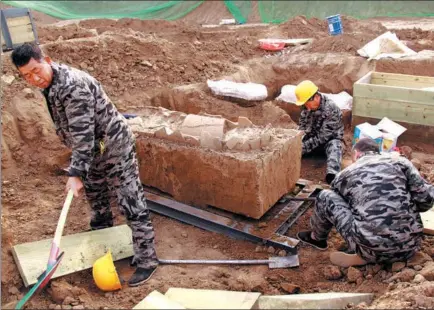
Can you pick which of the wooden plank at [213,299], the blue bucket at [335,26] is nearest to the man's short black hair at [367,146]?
the wooden plank at [213,299]


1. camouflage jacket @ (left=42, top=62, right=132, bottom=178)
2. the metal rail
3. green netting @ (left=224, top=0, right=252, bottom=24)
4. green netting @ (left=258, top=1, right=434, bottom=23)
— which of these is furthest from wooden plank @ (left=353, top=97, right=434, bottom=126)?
green netting @ (left=224, top=0, right=252, bottom=24)

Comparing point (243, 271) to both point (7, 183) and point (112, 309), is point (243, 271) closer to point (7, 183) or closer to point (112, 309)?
point (112, 309)

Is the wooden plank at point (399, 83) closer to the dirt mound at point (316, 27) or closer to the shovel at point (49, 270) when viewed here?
the dirt mound at point (316, 27)

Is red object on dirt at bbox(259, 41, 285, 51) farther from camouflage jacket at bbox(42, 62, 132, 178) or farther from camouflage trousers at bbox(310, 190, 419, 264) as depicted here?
camouflage jacket at bbox(42, 62, 132, 178)

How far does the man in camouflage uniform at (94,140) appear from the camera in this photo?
3383 mm

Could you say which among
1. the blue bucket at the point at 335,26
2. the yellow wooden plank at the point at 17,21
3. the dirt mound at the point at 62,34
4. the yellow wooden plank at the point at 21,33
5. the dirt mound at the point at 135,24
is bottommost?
the blue bucket at the point at 335,26

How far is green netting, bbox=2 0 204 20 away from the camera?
574 inches

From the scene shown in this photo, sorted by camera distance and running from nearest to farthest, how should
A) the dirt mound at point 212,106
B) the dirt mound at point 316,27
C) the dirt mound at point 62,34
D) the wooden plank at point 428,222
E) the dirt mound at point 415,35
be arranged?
the wooden plank at point 428,222
the dirt mound at point 212,106
the dirt mound at point 62,34
the dirt mound at point 415,35
the dirt mound at point 316,27

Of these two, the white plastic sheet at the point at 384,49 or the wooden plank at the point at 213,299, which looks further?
the white plastic sheet at the point at 384,49

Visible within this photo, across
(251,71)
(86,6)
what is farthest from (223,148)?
(86,6)

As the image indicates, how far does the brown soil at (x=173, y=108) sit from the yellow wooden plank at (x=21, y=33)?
40 cm

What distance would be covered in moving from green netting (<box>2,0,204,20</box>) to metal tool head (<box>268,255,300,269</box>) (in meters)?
12.3

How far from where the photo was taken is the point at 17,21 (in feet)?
23.1

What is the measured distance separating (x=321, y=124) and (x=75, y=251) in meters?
3.54
